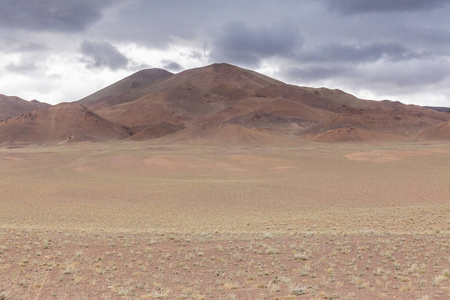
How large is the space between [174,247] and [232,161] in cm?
4468

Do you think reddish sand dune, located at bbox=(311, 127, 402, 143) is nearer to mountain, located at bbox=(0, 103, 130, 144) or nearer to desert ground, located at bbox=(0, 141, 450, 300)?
desert ground, located at bbox=(0, 141, 450, 300)

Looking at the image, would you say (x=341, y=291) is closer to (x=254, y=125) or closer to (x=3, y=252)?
(x=3, y=252)

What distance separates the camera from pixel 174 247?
15.2 meters

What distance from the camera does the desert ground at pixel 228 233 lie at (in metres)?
10.6

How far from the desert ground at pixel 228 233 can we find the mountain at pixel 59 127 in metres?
76.2

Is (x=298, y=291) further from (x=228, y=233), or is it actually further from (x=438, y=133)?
(x=438, y=133)

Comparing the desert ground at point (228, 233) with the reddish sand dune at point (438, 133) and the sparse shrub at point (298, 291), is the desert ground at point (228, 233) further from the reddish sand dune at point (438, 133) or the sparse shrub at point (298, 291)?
the reddish sand dune at point (438, 133)

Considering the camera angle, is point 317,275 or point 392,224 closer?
point 317,275

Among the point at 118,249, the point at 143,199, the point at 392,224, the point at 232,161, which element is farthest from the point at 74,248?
the point at 232,161

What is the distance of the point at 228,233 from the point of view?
1836cm

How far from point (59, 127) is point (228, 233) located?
402 ft

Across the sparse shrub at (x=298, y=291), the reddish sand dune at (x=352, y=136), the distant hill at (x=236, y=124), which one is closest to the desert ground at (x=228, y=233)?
the sparse shrub at (x=298, y=291)

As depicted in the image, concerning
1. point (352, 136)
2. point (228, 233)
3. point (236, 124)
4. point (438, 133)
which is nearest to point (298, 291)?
point (228, 233)

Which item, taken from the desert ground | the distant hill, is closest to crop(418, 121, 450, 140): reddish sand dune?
the distant hill
